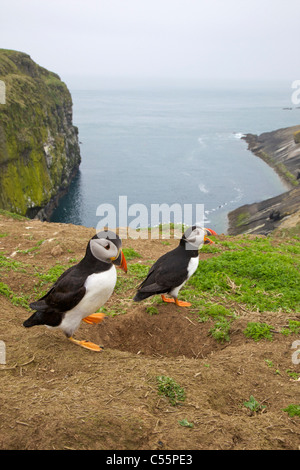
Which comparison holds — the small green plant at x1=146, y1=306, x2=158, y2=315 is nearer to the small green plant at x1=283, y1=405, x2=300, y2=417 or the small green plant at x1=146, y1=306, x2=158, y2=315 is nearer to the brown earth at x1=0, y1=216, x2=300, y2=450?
the brown earth at x1=0, y1=216, x2=300, y2=450

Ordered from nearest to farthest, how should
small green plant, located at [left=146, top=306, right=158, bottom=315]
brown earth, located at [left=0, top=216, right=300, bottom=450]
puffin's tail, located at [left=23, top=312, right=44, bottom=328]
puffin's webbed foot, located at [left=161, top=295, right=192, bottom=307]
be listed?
brown earth, located at [left=0, top=216, right=300, bottom=450] → puffin's tail, located at [left=23, top=312, right=44, bottom=328] → small green plant, located at [left=146, top=306, right=158, bottom=315] → puffin's webbed foot, located at [left=161, top=295, right=192, bottom=307]

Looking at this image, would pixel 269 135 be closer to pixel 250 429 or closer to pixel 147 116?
pixel 147 116

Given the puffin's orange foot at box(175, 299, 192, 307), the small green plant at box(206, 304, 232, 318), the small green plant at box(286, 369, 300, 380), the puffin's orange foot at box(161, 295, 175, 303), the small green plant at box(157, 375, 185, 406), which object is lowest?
the puffin's orange foot at box(161, 295, 175, 303)

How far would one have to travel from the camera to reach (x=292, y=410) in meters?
5.25

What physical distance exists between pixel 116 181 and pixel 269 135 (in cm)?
5666

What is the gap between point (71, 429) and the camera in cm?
438

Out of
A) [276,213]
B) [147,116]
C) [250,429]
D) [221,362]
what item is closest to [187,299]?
[221,362]

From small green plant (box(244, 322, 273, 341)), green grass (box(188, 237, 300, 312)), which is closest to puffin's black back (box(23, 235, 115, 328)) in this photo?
small green plant (box(244, 322, 273, 341))

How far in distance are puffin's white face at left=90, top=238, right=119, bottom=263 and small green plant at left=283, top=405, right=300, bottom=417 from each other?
3.27 meters

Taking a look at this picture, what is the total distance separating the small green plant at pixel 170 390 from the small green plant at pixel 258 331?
2.51 m

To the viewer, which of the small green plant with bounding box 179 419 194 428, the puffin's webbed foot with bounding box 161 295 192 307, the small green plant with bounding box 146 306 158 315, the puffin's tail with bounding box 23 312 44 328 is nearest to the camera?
the small green plant with bounding box 179 419 194 428

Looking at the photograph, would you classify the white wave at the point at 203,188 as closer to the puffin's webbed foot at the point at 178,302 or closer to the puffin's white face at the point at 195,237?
the puffin's webbed foot at the point at 178,302

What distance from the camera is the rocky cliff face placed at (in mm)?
53594

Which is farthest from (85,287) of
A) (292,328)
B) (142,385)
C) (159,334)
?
(292,328)
